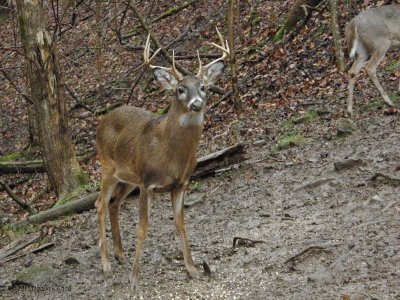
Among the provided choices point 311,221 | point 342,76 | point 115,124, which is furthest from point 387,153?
point 342,76

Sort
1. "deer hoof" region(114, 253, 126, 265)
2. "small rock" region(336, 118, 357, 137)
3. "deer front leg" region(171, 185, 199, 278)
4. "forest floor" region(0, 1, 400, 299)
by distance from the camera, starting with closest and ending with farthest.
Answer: "forest floor" region(0, 1, 400, 299) → "deer front leg" region(171, 185, 199, 278) → "deer hoof" region(114, 253, 126, 265) → "small rock" region(336, 118, 357, 137)

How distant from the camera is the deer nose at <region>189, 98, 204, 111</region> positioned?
21.0 ft

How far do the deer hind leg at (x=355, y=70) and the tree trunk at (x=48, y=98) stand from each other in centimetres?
401

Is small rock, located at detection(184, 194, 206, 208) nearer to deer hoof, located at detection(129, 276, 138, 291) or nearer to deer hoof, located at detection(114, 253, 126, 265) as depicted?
deer hoof, located at detection(114, 253, 126, 265)

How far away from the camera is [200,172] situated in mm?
10094

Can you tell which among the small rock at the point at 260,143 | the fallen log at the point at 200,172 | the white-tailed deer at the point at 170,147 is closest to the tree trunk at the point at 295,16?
the small rock at the point at 260,143

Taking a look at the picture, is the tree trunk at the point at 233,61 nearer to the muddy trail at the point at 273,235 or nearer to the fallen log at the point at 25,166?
the muddy trail at the point at 273,235

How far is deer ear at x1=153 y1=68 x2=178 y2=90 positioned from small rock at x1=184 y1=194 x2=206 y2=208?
2.80m

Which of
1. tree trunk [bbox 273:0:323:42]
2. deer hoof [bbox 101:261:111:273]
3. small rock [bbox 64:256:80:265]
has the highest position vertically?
tree trunk [bbox 273:0:323:42]

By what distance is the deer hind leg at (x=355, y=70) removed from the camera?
11211 millimetres

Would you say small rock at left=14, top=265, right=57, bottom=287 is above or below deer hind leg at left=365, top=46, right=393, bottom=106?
below

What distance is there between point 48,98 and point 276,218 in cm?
431

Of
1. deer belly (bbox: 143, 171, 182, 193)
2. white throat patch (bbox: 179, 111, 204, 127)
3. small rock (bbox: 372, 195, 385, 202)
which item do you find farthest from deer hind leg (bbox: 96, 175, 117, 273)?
small rock (bbox: 372, 195, 385, 202)

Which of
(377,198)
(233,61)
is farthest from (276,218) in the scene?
(233,61)
